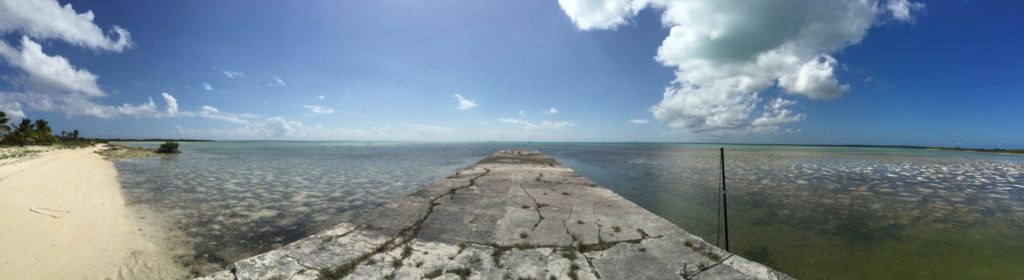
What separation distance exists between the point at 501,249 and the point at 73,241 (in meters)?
7.20

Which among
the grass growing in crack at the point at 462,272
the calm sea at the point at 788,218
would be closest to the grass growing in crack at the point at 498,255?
the grass growing in crack at the point at 462,272

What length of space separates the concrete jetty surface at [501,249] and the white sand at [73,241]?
2075 millimetres

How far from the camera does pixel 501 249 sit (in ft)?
15.5

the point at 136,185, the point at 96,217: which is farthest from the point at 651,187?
the point at 136,185

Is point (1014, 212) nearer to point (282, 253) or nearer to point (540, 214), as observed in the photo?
point (540, 214)

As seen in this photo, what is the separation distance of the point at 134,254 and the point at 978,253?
13463 millimetres

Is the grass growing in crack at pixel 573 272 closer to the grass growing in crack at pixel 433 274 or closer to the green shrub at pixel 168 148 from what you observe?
the grass growing in crack at pixel 433 274

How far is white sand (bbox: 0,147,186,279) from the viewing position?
15.6 ft

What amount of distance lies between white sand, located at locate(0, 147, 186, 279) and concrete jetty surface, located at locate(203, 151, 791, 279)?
208 centimetres

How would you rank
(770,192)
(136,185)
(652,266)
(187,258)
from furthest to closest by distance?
(136,185)
(770,192)
(187,258)
(652,266)

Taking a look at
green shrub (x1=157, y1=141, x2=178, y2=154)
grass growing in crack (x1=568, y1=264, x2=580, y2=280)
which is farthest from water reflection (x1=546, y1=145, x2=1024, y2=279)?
green shrub (x1=157, y1=141, x2=178, y2=154)

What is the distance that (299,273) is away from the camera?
389cm

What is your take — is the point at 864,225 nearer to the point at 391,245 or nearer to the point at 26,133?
the point at 391,245

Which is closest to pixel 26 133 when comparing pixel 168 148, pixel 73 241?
pixel 168 148
